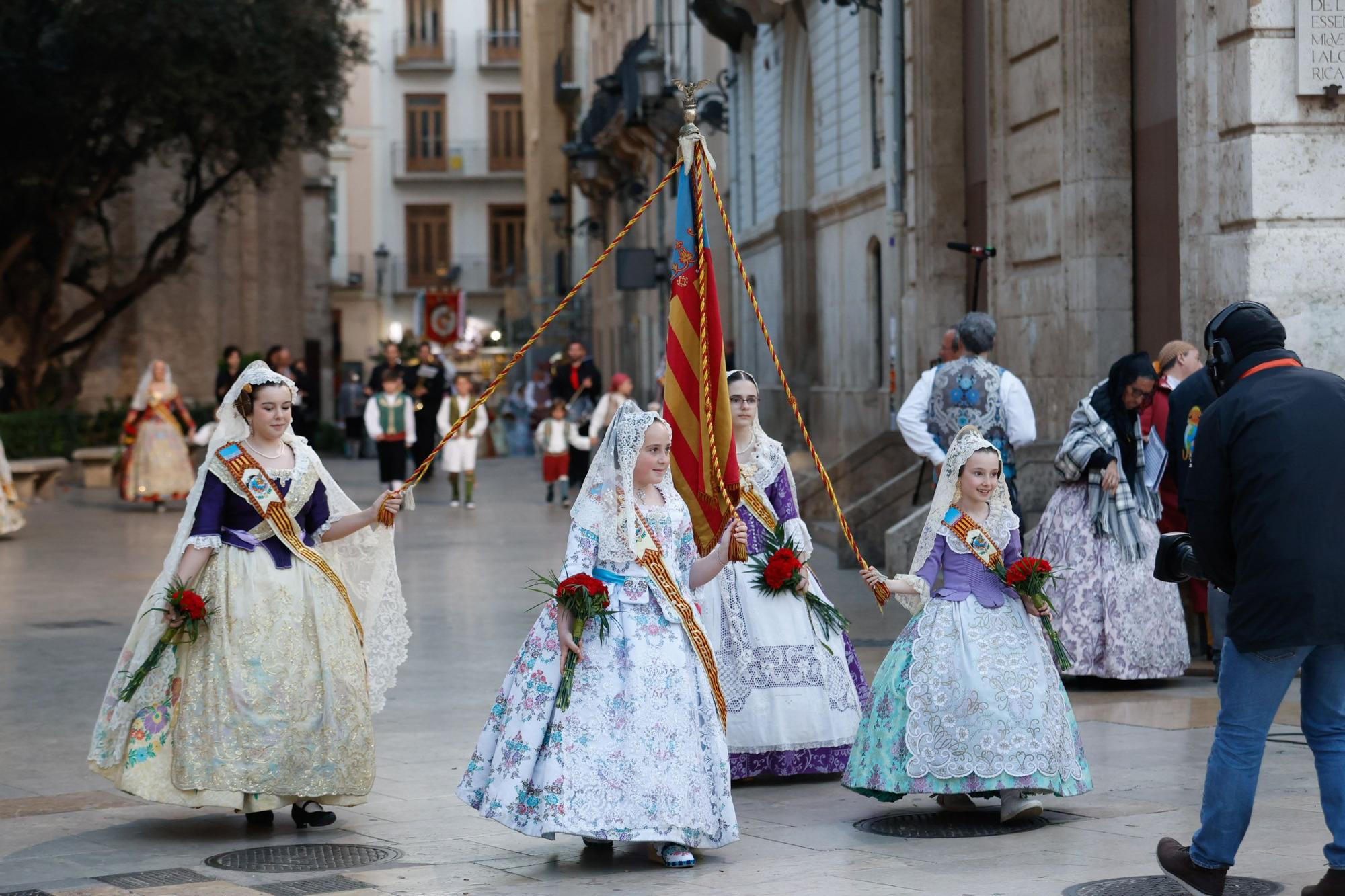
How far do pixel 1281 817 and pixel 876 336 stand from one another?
1475 centimetres

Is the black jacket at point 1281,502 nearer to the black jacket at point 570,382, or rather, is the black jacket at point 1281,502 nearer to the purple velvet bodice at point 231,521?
the purple velvet bodice at point 231,521

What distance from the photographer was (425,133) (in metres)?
75.1

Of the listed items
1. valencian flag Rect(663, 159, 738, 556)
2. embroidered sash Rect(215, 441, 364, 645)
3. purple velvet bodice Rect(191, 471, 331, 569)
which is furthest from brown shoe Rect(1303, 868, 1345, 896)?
purple velvet bodice Rect(191, 471, 331, 569)

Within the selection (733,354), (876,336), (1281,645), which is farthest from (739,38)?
(1281,645)

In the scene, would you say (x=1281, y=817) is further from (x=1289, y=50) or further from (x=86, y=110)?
(x=86, y=110)

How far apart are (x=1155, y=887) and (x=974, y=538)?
1.79 m

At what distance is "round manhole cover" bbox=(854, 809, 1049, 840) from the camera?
7309 mm

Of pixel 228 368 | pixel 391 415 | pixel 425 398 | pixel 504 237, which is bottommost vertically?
pixel 391 415

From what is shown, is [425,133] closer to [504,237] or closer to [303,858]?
[504,237]

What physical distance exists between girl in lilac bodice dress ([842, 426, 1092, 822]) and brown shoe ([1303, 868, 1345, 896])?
1.46 metres

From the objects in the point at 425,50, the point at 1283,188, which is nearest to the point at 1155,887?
the point at 1283,188

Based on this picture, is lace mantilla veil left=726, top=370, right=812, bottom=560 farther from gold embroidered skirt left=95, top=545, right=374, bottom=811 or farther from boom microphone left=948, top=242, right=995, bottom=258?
boom microphone left=948, top=242, right=995, bottom=258

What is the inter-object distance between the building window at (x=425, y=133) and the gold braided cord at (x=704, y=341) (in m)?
67.9

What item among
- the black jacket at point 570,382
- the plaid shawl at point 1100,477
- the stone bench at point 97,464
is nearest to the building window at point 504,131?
the stone bench at point 97,464
